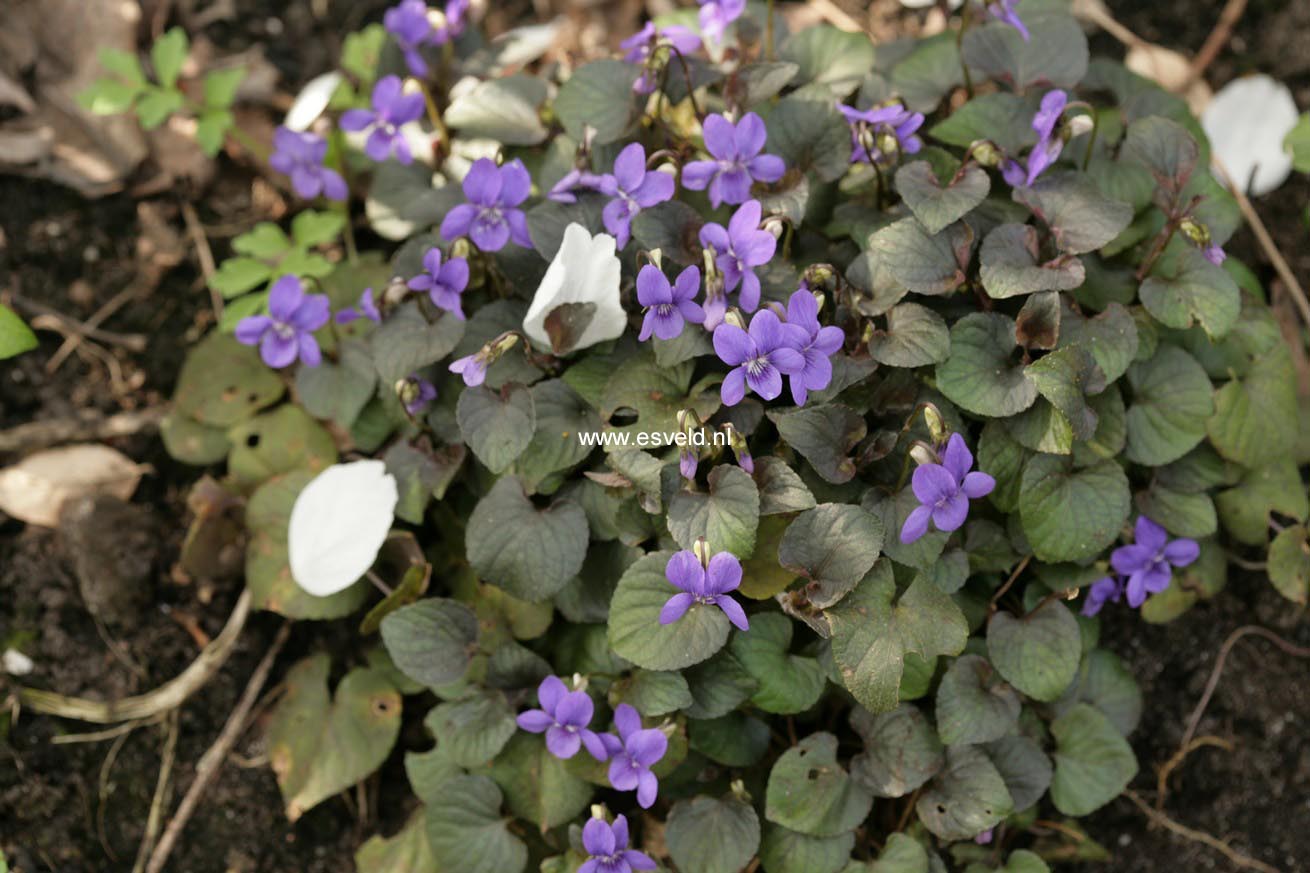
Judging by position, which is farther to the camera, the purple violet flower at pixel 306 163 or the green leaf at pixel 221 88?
the green leaf at pixel 221 88

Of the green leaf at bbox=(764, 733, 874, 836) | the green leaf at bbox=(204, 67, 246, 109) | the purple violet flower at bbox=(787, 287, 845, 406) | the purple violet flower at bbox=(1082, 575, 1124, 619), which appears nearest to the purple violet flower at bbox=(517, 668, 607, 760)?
the green leaf at bbox=(764, 733, 874, 836)

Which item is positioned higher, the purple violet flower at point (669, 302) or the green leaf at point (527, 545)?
the purple violet flower at point (669, 302)

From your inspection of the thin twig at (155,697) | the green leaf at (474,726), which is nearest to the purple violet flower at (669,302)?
the green leaf at (474,726)

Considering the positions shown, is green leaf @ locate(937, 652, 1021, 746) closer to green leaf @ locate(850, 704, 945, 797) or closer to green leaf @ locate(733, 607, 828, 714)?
green leaf @ locate(850, 704, 945, 797)

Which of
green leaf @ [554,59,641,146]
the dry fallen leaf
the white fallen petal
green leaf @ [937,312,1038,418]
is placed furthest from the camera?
the white fallen petal

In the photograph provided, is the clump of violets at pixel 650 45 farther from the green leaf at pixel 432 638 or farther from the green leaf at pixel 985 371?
the green leaf at pixel 432 638

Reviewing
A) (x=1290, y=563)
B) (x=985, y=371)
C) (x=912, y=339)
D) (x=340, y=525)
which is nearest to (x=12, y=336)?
(x=340, y=525)
